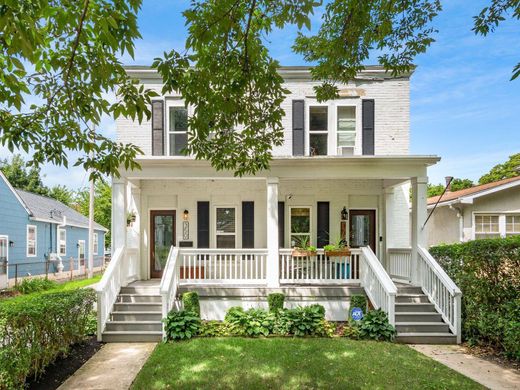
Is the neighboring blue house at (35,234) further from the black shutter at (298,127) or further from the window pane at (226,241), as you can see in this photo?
the black shutter at (298,127)

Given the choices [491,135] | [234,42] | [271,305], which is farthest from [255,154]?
[491,135]

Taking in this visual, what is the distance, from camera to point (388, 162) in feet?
29.0

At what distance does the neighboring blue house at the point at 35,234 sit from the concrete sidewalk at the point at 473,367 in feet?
52.4

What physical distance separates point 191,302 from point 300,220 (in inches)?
175

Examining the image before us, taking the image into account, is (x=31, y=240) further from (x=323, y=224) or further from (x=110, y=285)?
(x=323, y=224)

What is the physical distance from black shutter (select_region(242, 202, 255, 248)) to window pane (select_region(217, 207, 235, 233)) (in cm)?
35

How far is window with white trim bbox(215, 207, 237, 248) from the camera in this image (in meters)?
10.9

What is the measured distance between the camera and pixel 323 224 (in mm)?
10906

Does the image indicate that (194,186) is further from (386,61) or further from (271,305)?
(386,61)

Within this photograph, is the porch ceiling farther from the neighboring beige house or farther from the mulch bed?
the neighboring beige house

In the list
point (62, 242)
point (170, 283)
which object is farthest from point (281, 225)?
point (62, 242)

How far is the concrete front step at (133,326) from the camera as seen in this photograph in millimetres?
7562

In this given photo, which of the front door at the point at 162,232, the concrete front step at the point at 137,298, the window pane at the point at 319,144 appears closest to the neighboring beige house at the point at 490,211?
the window pane at the point at 319,144

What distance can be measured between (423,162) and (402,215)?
266cm
